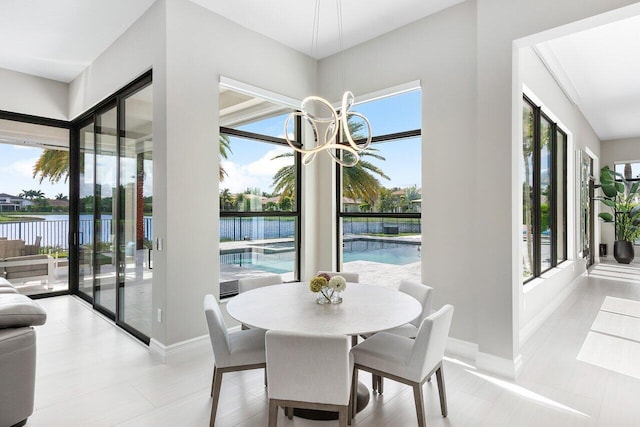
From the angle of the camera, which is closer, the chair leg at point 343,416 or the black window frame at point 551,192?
the chair leg at point 343,416

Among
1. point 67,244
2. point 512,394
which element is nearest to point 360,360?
point 512,394

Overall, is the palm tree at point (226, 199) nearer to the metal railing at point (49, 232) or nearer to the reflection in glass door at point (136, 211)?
the reflection in glass door at point (136, 211)

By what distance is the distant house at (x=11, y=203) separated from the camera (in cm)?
479

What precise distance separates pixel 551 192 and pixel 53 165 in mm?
7346

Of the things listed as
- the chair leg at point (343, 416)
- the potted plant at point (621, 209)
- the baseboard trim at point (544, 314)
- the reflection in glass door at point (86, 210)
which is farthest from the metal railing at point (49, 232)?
the potted plant at point (621, 209)

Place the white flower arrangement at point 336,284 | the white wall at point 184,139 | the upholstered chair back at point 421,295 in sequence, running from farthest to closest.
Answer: the white wall at point 184,139
the upholstered chair back at point 421,295
the white flower arrangement at point 336,284

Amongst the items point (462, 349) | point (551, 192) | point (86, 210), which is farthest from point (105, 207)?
point (551, 192)

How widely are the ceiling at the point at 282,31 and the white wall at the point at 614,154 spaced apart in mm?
4874

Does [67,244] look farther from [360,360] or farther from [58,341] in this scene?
[360,360]

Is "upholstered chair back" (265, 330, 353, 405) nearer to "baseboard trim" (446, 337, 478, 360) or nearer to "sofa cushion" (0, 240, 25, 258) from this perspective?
"baseboard trim" (446, 337, 478, 360)

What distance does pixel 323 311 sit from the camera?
2219 millimetres

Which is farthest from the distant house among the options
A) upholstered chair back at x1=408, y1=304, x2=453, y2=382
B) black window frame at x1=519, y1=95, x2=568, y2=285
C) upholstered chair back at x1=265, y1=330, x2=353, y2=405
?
black window frame at x1=519, y1=95, x2=568, y2=285

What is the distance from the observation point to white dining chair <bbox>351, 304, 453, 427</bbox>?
1.93 meters

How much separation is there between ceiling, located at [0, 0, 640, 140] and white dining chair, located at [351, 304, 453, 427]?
2.88m
